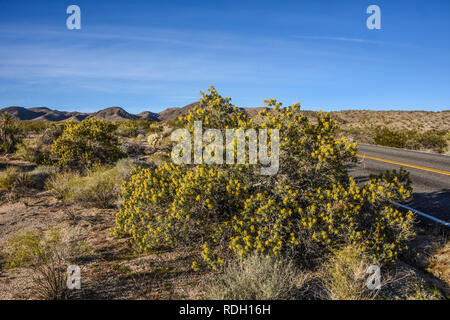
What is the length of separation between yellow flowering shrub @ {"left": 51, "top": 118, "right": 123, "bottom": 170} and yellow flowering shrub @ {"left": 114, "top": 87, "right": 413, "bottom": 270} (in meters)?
6.78

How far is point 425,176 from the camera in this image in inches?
332

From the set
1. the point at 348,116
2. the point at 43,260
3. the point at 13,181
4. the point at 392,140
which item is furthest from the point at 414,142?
the point at 348,116

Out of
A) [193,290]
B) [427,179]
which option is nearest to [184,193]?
[193,290]

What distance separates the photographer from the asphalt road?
5.84 meters

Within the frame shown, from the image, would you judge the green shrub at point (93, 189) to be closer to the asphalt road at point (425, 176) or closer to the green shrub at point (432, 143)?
the asphalt road at point (425, 176)

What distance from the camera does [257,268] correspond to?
3.39m

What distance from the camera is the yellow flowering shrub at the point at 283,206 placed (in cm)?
370

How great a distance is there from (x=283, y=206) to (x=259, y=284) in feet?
3.83

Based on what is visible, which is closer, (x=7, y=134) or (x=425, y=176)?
(x=425, y=176)

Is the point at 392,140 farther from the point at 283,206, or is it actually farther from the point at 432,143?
the point at 283,206

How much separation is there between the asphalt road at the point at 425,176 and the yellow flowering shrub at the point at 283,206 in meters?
0.66

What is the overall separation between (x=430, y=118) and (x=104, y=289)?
167 feet

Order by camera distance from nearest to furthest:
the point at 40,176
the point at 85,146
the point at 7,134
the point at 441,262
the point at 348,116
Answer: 1. the point at 441,262
2. the point at 40,176
3. the point at 85,146
4. the point at 7,134
5. the point at 348,116

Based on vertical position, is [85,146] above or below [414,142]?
below
